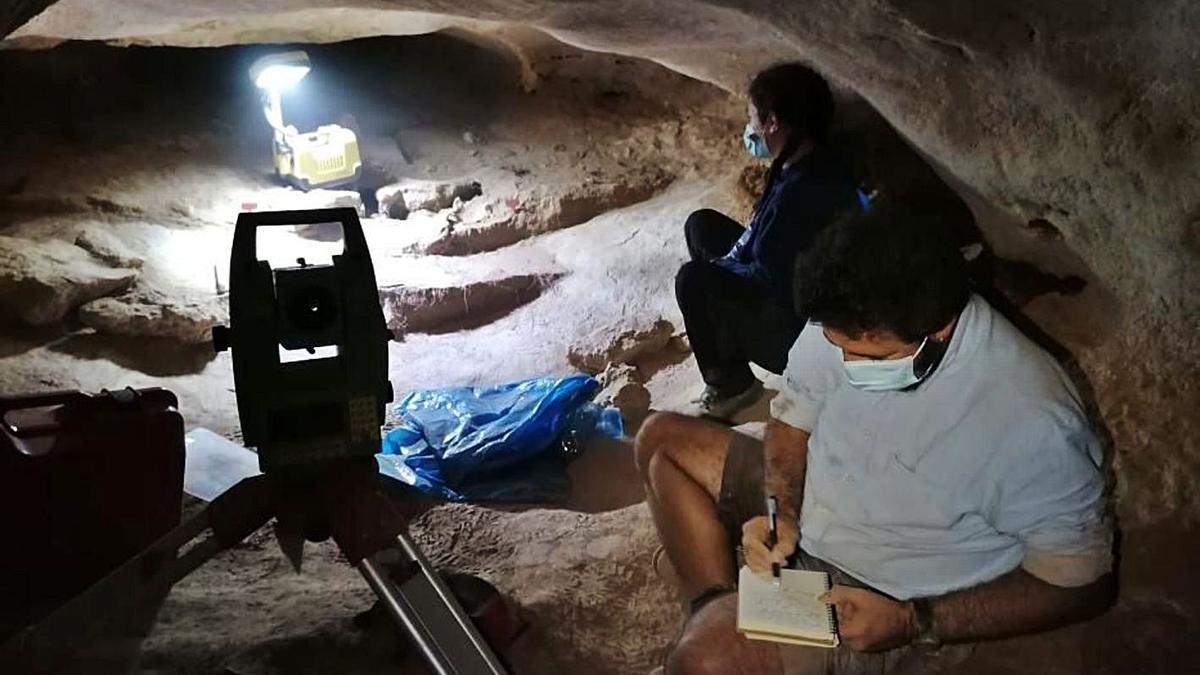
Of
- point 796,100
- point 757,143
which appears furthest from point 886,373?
point 757,143

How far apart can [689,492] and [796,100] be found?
129 cm

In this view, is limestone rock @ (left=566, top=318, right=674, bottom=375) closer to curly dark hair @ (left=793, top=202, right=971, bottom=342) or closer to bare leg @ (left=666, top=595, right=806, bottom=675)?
bare leg @ (left=666, top=595, right=806, bottom=675)

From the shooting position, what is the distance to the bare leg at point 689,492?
1.76 m

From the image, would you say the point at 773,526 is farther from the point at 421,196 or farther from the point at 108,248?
the point at 421,196

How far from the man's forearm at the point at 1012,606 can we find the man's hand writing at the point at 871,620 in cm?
4

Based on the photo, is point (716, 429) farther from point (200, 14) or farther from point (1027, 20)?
point (200, 14)

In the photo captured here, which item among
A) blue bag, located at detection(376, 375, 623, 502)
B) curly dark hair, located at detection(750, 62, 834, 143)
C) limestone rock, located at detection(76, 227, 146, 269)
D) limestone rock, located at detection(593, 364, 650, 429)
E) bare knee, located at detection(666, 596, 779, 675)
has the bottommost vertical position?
limestone rock, located at detection(593, 364, 650, 429)

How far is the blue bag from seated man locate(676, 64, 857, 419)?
1.08ft

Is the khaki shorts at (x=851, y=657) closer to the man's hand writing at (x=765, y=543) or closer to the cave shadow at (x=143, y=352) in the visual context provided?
the man's hand writing at (x=765, y=543)

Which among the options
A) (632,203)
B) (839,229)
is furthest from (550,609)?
(632,203)

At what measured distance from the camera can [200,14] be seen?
311 cm

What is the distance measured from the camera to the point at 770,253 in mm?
2680

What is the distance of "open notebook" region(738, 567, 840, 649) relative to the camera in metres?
1.45

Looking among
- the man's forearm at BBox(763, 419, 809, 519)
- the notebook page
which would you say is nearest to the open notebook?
the notebook page
